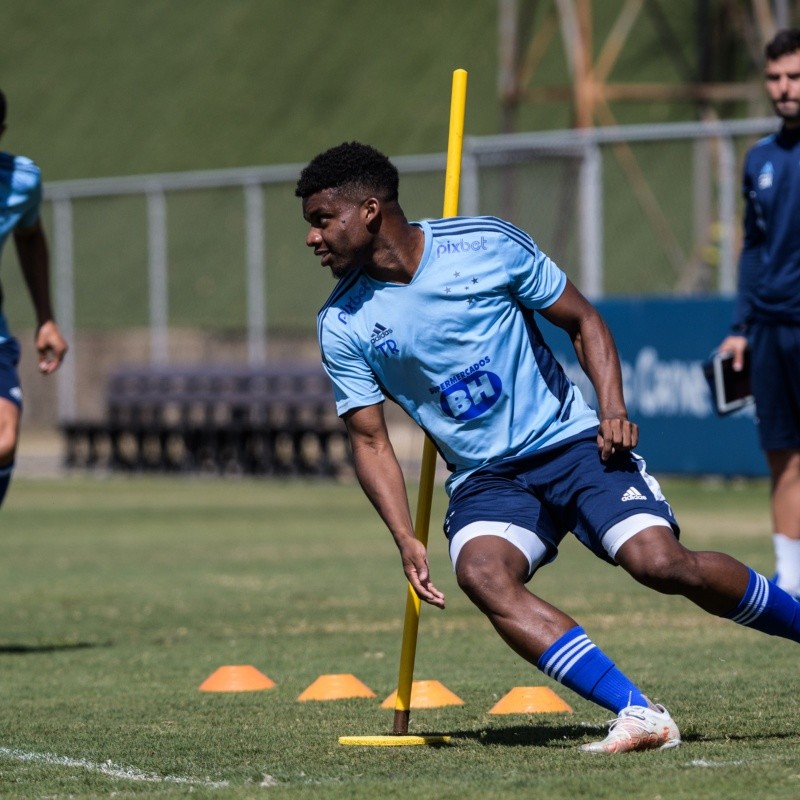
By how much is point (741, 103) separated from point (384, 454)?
43.5 meters

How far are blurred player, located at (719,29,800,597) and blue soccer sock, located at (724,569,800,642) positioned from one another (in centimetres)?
272

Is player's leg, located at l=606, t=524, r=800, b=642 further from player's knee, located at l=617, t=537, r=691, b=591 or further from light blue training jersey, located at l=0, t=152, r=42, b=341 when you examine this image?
light blue training jersey, located at l=0, t=152, r=42, b=341

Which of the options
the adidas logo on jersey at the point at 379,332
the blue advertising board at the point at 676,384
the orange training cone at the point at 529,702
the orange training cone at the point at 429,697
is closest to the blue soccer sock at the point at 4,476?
the orange training cone at the point at 429,697

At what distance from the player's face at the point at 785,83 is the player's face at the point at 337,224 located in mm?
2932

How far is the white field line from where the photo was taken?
524cm

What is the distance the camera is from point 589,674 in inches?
218

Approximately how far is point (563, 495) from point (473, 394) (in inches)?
16.1

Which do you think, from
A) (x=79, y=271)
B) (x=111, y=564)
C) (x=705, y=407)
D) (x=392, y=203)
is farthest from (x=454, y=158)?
(x=79, y=271)

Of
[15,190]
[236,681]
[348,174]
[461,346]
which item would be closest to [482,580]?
[461,346]

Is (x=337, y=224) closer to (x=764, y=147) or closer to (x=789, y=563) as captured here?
(x=764, y=147)

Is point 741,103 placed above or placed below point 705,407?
above

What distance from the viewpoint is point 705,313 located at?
18.4 meters

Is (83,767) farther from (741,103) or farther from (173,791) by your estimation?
(741,103)

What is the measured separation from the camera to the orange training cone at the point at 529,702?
21.6 ft
